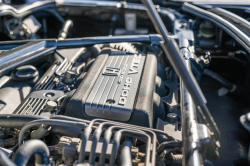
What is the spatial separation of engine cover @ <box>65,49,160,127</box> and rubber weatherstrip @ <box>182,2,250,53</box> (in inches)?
20.2

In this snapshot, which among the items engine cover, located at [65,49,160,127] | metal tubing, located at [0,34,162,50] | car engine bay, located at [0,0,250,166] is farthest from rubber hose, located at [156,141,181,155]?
metal tubing, located at [0,34,162,50]

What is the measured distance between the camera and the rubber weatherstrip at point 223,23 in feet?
4.50

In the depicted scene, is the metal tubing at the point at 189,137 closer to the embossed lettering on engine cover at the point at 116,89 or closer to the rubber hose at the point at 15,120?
the embossed lettering on engine cover at the point at 116,89

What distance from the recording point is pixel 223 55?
6.77 ft

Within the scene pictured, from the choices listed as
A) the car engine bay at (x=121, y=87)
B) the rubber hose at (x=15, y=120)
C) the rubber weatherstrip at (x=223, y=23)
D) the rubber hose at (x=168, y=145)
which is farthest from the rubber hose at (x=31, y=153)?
the rubber weatherstrip at (x=223, y=23)

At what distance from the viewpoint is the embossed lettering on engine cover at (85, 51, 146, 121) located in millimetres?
1041

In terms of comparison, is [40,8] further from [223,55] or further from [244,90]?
[244,90]

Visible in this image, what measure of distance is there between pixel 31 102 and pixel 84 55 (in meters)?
0.68

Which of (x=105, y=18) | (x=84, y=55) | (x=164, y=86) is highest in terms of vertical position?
(x=105, y=18)

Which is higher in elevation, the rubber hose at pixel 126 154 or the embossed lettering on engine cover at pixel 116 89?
the embossed lettering on engine cover at pixel 116 89

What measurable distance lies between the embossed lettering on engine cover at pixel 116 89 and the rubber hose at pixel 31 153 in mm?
266

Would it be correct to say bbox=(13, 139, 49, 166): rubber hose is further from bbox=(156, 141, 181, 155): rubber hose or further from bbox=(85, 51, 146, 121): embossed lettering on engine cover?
bbox=(156, 141, 181, 155): rubber hose

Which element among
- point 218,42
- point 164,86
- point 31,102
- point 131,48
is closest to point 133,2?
point 131,48


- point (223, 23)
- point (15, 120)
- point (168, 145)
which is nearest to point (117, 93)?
point (168, 145)
